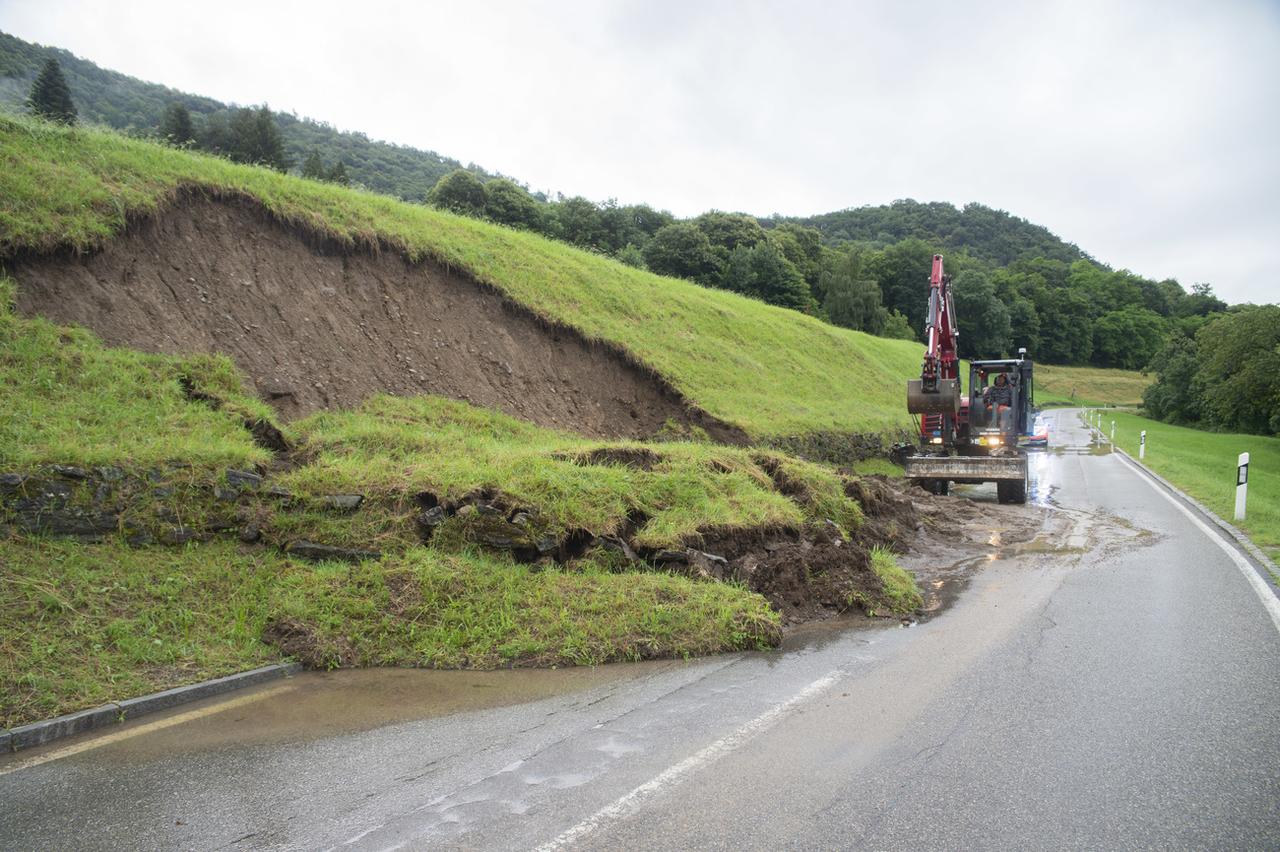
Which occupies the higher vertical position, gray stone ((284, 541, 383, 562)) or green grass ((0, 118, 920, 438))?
green grass ((0, 118, 920, 438))

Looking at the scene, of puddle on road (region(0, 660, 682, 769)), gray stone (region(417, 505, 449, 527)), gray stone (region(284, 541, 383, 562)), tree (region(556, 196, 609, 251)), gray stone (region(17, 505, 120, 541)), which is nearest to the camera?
puddle on road (region(0, 660, 682, 769))

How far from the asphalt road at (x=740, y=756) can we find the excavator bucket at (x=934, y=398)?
9867 millimetres

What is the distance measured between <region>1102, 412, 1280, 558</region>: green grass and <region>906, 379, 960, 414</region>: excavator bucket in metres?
4.94

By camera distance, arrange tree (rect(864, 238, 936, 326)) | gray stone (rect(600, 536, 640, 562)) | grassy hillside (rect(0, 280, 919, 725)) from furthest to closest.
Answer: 1. tree (rect(864, 238, 936, 326))
2. gray stone (rect(600, 536, 640, 562))
3. grassy hillside (rect(0, 280, 919, 725))

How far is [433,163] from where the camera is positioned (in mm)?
92500

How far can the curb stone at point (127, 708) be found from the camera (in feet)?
14.4

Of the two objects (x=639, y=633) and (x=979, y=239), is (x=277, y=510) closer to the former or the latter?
(x=639, y=633)

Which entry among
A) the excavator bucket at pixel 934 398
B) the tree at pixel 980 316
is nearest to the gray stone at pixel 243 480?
the excavator bucket at pixel 934 398

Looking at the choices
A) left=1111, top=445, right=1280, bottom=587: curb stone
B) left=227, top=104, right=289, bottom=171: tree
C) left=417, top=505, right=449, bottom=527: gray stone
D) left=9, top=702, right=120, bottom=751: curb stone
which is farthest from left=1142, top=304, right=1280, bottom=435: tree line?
left=227, top=104, right=289, bottom=171: tree

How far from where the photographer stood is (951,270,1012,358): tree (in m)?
77.9

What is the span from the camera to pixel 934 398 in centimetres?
1617

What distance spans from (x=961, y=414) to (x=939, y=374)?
2.16 m

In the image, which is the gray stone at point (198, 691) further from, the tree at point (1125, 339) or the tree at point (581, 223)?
the tree at point (1125, 339)

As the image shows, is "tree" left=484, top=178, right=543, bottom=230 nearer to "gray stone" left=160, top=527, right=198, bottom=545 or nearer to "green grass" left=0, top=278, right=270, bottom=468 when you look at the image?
"green grass" left=0, top=278, right=270, bottom=468
